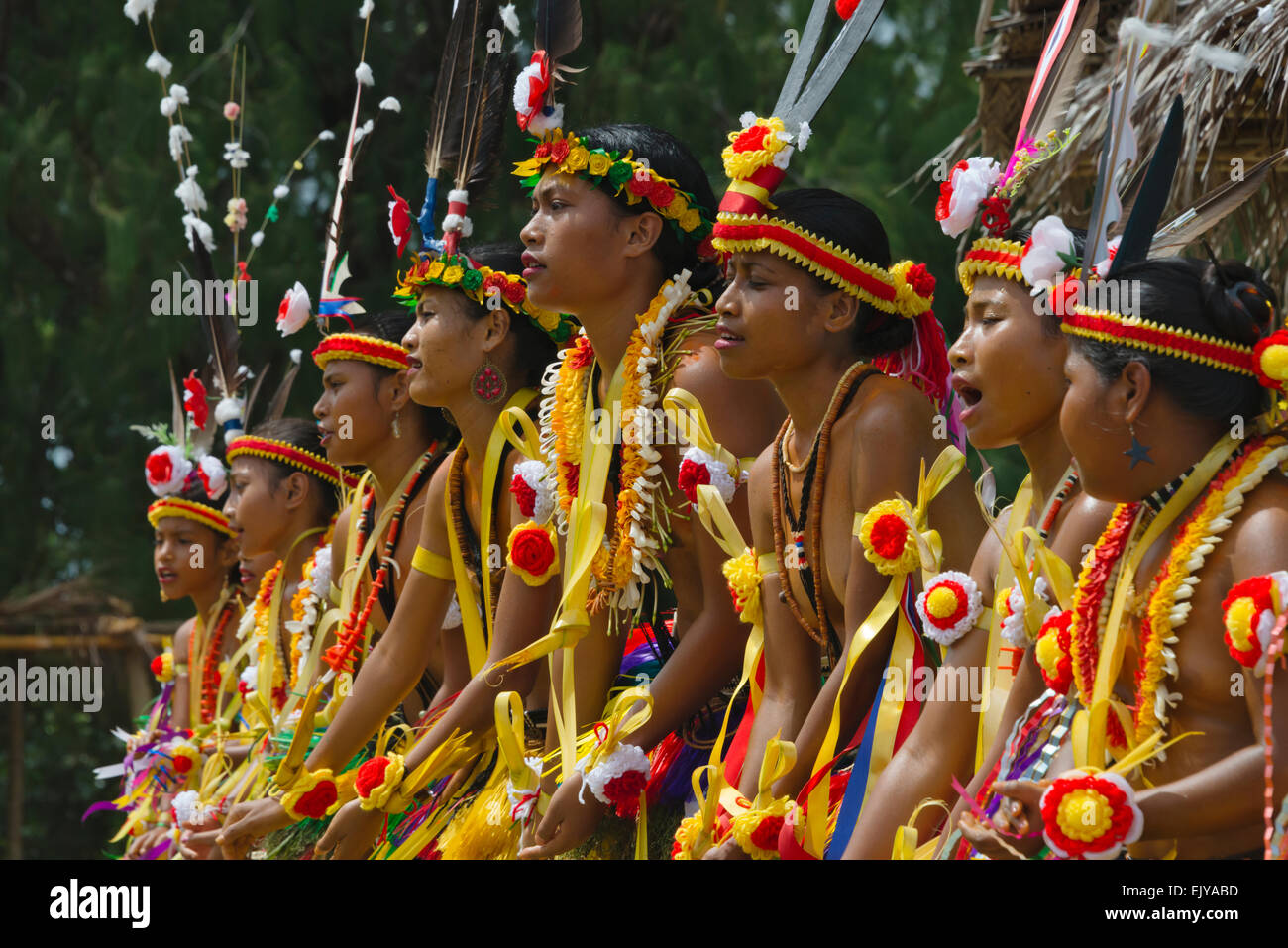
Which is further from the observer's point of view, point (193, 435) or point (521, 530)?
point (193, 435)

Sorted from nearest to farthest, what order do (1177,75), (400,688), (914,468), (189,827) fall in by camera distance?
(914,468)
(400,688)
(1177,75)
(189,827)

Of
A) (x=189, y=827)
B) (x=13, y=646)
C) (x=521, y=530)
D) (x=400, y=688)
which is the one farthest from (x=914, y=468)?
(x=13, y=646)

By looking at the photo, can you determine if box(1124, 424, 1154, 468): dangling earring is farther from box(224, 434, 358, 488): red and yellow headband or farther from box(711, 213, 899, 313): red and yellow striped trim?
box(224, 434, 358, 488): red and yellow headband


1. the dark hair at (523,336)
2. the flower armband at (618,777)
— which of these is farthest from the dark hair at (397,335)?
the flower armband at (618,777)

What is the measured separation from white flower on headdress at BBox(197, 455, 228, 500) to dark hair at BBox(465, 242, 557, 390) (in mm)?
2466

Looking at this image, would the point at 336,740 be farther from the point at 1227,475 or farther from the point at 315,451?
the point at 1227,475

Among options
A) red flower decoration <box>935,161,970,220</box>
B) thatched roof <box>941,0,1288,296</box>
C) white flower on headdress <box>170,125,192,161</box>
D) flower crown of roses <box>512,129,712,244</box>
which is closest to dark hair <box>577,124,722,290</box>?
flower crown of roses <box>512,129,712,244</box>

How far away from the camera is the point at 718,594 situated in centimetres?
381

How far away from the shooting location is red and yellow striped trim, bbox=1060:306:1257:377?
8.52 ft

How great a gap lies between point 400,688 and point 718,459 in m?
1.38

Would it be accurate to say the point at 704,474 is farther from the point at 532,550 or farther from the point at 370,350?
the point at 370,350

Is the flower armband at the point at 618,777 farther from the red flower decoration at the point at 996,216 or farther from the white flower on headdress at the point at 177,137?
the white flower on headdress at the point at 177,137

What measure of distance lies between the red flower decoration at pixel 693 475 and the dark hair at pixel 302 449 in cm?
279

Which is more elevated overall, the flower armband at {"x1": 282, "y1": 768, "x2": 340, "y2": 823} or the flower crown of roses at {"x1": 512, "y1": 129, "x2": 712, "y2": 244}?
the flower crown of roses at {"x1": 512, "y1": 129, "x2": 712, "y2": 244}
